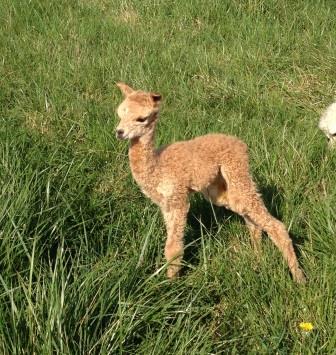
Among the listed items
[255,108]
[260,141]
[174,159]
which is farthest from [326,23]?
[174,159]

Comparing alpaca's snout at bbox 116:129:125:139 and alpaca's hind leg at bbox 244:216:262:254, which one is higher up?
alpaca's snout at bbox 116:129:125:139

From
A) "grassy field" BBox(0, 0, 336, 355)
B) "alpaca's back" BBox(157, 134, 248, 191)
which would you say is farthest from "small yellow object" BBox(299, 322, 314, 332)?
"alpaca's back" BBox(157, 134, 248, 191)

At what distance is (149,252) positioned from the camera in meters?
3.24

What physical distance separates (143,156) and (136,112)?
317mm

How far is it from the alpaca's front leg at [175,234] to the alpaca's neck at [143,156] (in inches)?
9.8

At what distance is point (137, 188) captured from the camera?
3965 mm

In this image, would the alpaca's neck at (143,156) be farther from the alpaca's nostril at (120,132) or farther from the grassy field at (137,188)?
the grassy field at (137,188)

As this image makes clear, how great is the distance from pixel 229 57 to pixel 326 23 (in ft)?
5.03

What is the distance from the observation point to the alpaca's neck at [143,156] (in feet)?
10.2

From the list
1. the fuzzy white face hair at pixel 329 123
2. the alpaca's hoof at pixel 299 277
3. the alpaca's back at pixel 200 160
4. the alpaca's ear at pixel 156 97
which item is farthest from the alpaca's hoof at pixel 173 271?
the fuzzy white face hair at pixel 329 123

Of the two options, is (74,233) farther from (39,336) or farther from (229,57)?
(229,57)

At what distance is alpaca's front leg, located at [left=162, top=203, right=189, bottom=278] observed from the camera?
3.16 meters

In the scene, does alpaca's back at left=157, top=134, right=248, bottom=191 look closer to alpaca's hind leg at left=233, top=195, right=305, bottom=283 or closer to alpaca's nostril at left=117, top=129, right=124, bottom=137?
alpaca's hind leg at left=233, top=195, right=305, bottom=283

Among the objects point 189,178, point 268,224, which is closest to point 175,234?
point 189,178
